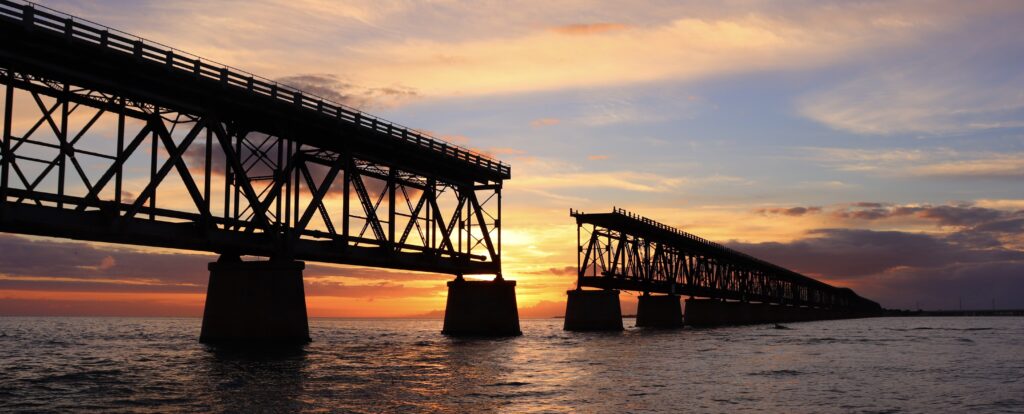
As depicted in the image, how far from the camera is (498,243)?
68688mm

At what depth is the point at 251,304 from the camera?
43.7 m

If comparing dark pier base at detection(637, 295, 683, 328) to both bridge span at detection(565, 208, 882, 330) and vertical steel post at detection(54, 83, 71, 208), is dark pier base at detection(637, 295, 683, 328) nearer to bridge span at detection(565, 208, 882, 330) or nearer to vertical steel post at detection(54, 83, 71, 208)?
bridge span at detection(565, 208, 882, 330)

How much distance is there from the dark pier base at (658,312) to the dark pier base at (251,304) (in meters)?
73.6

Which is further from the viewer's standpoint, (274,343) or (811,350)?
(811,350)

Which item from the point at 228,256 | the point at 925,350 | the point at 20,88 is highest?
the point at 20,88

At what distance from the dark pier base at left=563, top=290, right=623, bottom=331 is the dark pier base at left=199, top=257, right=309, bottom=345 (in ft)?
A: 159

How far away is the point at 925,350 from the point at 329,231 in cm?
4367

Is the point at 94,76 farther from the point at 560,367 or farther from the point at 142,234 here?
the point at 560,367

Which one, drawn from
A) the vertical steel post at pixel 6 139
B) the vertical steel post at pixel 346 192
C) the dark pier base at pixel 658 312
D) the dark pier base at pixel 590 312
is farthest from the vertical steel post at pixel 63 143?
the dark pier base at pixel 658 312

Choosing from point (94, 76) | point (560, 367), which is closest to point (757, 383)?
point (560, 367)

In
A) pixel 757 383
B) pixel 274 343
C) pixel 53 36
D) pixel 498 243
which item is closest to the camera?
pixel 53 36

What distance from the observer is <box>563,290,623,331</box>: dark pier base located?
90250mm

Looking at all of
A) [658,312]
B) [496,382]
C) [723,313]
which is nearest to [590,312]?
[658,312]

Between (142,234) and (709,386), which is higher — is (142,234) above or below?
above
